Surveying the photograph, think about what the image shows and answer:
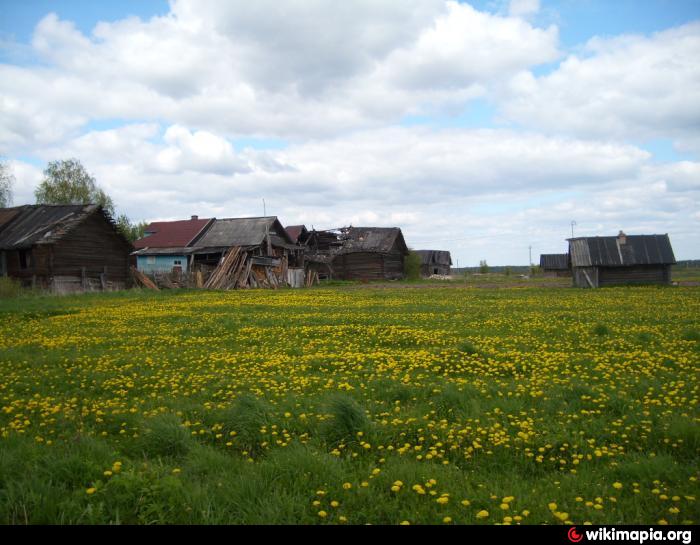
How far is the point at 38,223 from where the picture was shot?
3788 centimetres

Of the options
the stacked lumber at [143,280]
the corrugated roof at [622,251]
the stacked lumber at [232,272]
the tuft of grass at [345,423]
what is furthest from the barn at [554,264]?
the tuft of grass at [345,423]

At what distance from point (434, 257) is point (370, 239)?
45.2 m

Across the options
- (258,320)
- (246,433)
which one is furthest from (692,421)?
(258,320)

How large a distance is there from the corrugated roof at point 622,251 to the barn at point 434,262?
53.7m

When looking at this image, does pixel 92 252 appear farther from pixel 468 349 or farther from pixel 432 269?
pixel 432 269

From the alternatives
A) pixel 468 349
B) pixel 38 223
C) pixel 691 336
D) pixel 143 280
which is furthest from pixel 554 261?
pixel 468 349

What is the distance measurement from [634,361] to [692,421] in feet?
13.5

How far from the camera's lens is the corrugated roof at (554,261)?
98062 mm

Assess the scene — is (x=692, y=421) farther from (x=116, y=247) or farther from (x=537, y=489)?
(x=116, y=247)

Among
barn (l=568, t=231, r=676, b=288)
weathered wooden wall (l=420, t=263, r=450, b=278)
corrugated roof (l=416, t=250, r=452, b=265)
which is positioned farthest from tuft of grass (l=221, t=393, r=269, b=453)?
corrugated roof (l=416, t=250, r=452, b=265)

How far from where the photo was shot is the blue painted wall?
51.2 m

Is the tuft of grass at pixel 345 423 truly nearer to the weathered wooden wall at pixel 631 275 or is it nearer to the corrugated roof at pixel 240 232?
the corrugated roof at pixel 240 232

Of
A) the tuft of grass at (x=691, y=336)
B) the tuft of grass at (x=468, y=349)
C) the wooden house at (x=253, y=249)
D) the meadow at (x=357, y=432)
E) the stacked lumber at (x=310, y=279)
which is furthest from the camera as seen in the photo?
the stacked lumber at (x=310, y=279)

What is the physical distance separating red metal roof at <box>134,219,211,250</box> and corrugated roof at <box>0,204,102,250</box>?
1247 cm
